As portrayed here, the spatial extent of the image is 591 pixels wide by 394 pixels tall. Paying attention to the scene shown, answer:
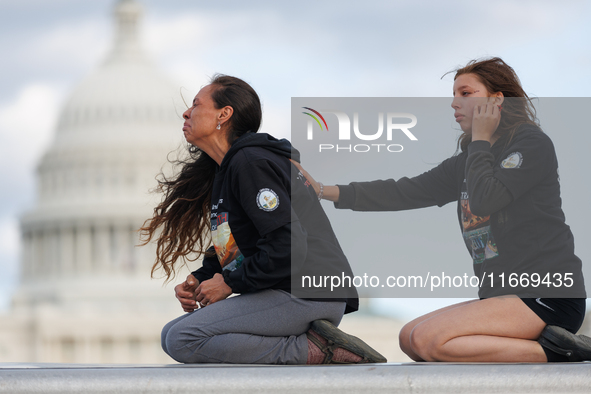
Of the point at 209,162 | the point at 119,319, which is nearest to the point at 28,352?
the point at 119,319

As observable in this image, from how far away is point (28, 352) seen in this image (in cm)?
5616

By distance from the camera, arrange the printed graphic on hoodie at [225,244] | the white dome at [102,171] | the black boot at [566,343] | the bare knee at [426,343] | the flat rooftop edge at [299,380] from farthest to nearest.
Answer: the white dome at [102,171] → the printed graphic on hoodie at [225,244] → the bare knee at [426,343] → the black boot at [566,343] → the flat rooftop edge at [299,380]

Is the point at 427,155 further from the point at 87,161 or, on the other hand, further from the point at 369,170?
the point at 87,161

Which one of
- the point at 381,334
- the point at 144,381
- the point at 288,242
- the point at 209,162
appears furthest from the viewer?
the point at 381,334

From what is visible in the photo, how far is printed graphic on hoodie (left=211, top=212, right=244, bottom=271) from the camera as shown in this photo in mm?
3922

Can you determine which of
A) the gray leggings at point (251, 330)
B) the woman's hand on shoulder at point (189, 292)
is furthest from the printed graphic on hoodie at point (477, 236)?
the woman's hand on shoulder at point (189, 292)

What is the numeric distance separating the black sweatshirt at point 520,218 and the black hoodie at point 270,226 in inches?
23.1

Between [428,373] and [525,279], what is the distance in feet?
2.61

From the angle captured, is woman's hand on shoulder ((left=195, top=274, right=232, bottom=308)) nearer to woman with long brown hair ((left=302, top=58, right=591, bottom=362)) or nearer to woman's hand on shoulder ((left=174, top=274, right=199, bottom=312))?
woman's hand on shoulder ((left=174, top=274, right=199, bottom=312))

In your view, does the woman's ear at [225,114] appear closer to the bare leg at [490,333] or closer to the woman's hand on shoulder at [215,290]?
the woman's hand on shoulder at [215,290]

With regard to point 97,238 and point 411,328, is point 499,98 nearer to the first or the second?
point 411,328

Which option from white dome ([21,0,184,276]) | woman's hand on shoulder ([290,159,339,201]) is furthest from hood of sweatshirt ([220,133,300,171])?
white dome ([21,0,184,276])

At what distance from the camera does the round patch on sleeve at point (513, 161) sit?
382 cm

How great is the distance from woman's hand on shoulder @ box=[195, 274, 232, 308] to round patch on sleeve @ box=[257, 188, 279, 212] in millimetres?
357
